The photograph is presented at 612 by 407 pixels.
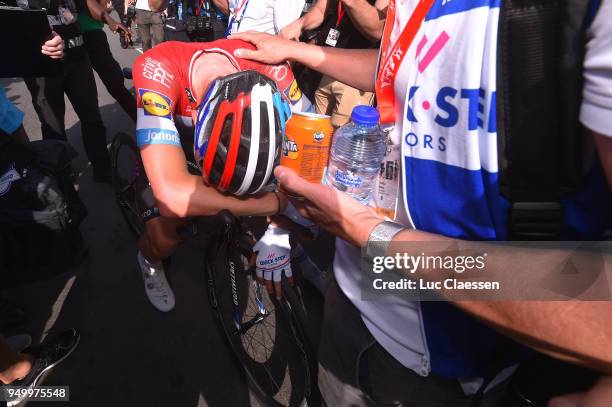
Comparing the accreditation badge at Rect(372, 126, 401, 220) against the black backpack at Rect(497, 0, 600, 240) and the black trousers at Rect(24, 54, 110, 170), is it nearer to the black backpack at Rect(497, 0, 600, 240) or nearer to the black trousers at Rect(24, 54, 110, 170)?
the black backpack at Rect(497, 0, 600, 240)

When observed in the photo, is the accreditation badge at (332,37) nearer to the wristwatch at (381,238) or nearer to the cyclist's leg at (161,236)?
the cyclist's leg at (161,236)

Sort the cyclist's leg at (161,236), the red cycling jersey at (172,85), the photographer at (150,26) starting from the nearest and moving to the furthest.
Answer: the red cycling jersey at (172,85) → the cyclist's leg at (161,236) → the photographer at (150,26)

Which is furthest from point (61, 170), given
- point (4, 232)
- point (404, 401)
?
point (404, 401)

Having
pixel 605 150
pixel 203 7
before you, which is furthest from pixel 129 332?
pixel 203 7

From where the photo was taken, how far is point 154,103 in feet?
6.10

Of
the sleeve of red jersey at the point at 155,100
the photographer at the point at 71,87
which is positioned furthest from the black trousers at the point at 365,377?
the photographer at the point at 71,87

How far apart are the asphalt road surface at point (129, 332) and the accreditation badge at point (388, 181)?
183 cm

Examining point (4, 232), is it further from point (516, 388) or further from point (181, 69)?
point (516, 388)

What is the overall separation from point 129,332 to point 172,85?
1.87 meters

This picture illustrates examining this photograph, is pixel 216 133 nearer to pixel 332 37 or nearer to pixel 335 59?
pixel 335 59

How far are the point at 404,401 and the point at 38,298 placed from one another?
9.92 feet

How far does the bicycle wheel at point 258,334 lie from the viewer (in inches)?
93.2

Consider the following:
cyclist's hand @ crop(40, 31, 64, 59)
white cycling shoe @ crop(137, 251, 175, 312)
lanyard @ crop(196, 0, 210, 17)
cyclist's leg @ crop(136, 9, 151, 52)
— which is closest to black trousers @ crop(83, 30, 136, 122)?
cyclist's hand @ crop(40, 31, 64, 59)

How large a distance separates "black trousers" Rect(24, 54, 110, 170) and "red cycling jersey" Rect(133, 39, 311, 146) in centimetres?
196
